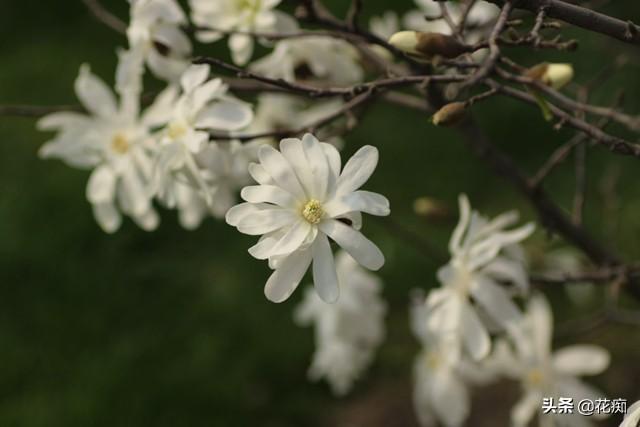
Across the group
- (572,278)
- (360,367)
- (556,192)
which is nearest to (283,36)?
(572,278)

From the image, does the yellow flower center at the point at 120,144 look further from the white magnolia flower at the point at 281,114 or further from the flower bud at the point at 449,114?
the flower bud at the point at 449,114

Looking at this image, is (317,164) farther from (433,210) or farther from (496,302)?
(433,210)

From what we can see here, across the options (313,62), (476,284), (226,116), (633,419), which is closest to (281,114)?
(313,62)

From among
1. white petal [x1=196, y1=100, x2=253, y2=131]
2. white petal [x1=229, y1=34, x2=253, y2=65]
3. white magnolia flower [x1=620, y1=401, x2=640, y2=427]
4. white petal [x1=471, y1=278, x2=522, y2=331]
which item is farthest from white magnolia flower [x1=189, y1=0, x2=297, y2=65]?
white magnolia flower [x1=620, y1=401, x2=640, y2=427]

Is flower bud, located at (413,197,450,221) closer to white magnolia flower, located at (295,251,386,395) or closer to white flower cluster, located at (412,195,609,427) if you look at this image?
white flower cluster, located at (412,195,609,427)

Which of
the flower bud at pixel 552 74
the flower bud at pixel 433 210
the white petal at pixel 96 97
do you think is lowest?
the flower bud at pixel 433 210

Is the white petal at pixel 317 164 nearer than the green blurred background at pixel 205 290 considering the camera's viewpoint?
Yes

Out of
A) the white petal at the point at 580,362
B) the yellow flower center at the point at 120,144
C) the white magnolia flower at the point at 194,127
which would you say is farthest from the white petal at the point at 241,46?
the white petal at the point at 580,362
